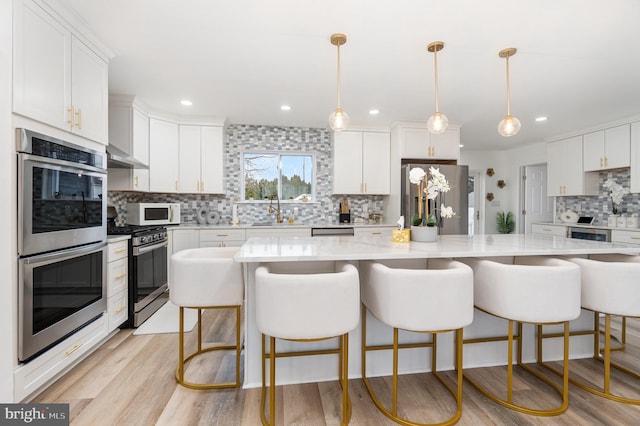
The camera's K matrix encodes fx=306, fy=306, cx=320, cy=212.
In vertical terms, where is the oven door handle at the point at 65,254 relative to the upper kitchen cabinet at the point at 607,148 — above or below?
below

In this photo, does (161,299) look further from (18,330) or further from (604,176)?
(604,176)

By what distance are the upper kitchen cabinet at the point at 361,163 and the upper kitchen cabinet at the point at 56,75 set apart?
2.91m

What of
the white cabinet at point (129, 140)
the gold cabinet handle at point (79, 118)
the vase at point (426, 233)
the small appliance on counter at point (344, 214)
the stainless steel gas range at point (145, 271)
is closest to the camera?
the gold cabinet handle at point (79, 118)

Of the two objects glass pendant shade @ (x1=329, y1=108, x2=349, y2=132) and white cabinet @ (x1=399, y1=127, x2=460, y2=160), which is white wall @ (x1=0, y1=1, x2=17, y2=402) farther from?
white cabinet @ (x1=399, y1=127, x2=460, y2=160)

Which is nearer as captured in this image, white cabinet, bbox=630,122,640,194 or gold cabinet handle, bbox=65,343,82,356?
gold cabinet handle, bbox=65,343,82,356

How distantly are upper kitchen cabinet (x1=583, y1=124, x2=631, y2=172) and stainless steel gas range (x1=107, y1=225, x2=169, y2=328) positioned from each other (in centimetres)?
610

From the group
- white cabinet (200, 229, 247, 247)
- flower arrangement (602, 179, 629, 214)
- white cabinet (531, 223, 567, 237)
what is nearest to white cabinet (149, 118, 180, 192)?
white cabinet (200, 229, 247, 247)

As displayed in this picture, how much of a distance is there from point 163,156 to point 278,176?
5.31 ft

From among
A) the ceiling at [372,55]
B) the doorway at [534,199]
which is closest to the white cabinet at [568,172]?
the doorway at [534,199]

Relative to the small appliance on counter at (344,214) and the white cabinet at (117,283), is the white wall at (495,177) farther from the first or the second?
the white cabinet at (117,283)

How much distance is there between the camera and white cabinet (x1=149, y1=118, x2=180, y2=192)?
3.91m

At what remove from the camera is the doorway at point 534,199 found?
6152 millimetres

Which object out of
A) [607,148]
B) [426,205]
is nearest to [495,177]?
[607,148]

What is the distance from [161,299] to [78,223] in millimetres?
1596
